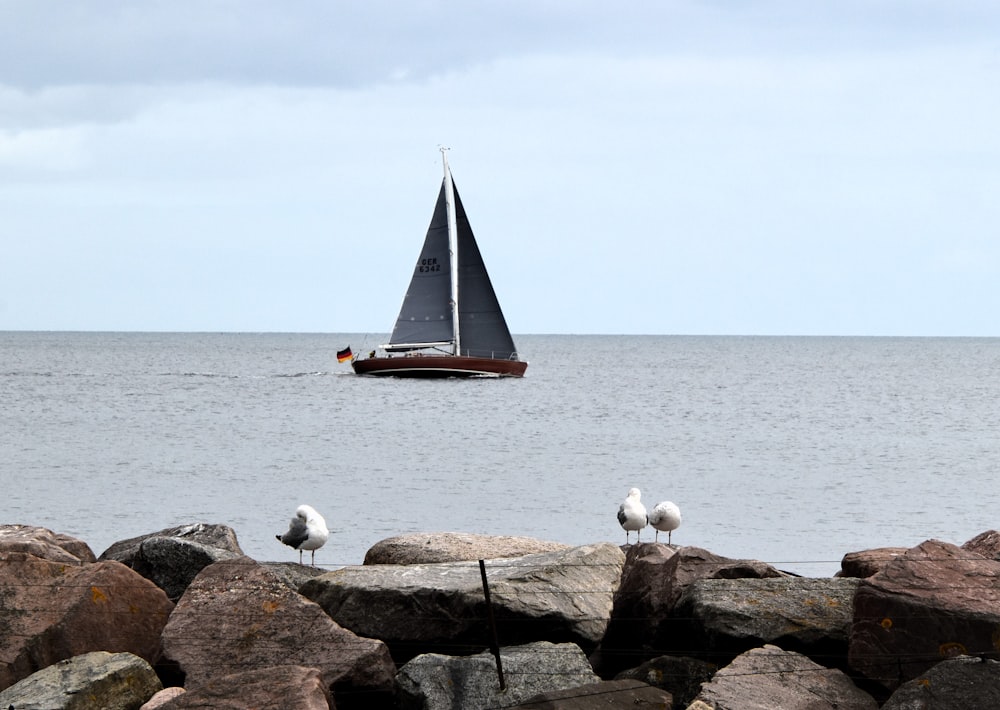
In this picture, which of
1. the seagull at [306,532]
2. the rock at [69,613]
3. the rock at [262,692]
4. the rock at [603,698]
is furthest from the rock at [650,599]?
the seagull at [306,532]

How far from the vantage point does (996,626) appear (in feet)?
28.0

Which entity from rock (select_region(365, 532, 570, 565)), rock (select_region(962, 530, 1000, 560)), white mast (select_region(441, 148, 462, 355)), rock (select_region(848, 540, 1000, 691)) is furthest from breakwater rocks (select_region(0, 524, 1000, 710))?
white mast (select_region(441, 148, 462, 355))

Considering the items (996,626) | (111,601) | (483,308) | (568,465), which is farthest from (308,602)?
(483,308)

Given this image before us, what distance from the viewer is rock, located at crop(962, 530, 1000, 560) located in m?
11.1

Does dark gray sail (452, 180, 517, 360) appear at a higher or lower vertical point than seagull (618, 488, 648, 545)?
higher

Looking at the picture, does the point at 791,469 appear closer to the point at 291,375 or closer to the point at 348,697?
the point at 348,697

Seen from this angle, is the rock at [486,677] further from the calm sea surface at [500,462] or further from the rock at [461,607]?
the calm sea surface at [500,462]

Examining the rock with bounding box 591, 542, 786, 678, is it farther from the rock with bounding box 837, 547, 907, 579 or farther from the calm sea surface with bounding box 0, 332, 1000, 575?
the calm sea surface with bounding box 0, 332, 1000, 575

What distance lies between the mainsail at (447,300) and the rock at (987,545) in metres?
51.4

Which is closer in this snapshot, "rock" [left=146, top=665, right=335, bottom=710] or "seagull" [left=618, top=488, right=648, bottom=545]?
"rock" [left=146, top=665, right=335, bottom=710]

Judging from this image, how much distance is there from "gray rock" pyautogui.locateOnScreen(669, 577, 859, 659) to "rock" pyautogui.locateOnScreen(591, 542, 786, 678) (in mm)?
251

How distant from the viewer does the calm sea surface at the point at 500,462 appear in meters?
23.1

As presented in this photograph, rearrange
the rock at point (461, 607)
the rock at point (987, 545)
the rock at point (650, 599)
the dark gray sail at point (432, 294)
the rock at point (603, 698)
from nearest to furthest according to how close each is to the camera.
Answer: the rock at point (603, 698) → the rock at point (461, 607) → the rock at point (650, 599) → the rock at point (987, 545) → the dark gray sail at point (432, 294)

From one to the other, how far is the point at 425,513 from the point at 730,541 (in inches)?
242
